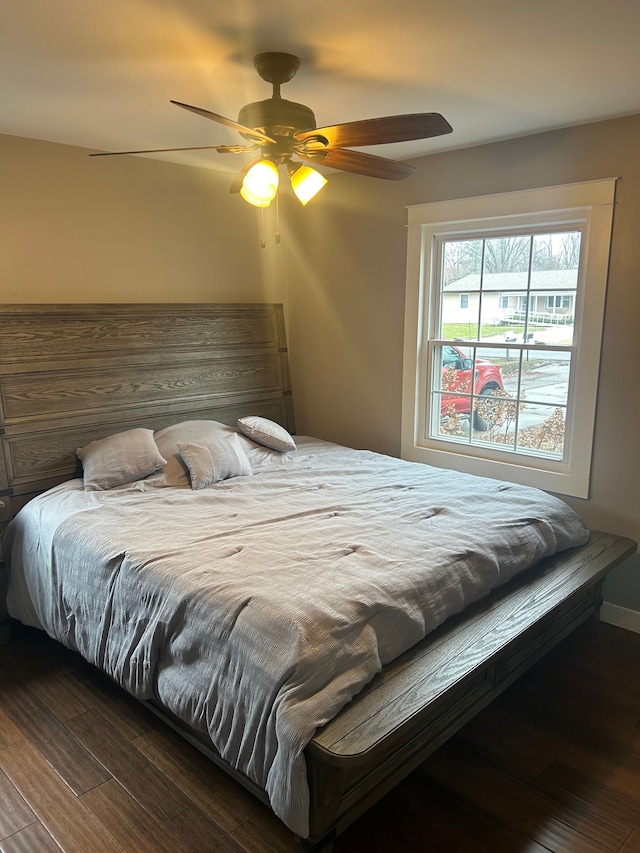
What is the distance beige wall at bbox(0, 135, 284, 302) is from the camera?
3230 millimetres

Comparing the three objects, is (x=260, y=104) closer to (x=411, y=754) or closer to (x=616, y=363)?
(x=616, y=363)

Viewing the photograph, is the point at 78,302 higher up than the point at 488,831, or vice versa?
the point at 78,302

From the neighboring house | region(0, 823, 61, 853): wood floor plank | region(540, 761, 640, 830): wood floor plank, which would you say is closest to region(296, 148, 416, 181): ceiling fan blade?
the neighboring house

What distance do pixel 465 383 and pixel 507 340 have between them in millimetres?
381

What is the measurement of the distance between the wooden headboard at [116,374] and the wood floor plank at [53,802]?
1.22m

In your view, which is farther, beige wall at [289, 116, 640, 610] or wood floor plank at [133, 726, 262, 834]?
beige wall at [289, 116, 640, 610]

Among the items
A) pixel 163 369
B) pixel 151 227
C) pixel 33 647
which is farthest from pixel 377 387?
pixel 33 647

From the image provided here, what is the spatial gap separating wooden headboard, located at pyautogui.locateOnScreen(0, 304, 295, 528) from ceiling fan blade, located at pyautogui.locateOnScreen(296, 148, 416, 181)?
5.46 ft

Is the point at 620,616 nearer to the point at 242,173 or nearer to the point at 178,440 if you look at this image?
the point at 178,440

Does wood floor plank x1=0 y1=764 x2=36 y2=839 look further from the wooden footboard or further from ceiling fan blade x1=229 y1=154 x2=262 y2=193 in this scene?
ceiling fan blade x1=229 y1=154 x2=262 y2=193

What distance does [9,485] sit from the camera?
317 cm

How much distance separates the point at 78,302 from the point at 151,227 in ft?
2.19

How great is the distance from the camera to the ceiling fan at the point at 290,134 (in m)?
2.09

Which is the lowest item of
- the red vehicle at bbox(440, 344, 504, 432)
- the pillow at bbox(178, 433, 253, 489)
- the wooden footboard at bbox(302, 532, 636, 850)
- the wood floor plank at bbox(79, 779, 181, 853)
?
the wood floor plank at bbox(79, 779, 181, 853)
